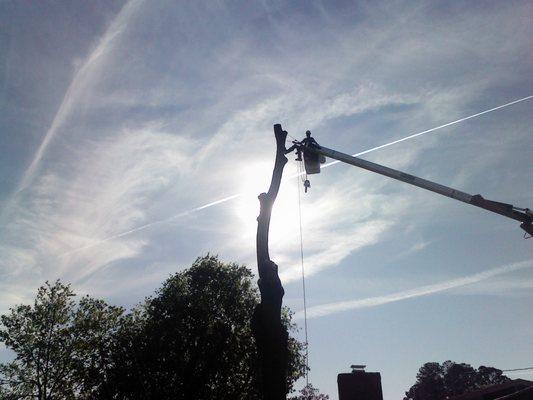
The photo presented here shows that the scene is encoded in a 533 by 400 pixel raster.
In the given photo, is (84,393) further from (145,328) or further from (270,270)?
(270,270)

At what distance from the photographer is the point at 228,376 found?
28078 mm

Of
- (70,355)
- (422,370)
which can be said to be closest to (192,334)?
(70,355)

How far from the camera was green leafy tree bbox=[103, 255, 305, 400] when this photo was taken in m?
27.0

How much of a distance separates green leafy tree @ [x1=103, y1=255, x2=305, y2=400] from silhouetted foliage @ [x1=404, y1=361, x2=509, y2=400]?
8718cm

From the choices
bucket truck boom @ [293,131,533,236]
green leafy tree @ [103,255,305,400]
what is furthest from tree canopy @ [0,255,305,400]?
bucket truck boom @ [293,131,533,236]

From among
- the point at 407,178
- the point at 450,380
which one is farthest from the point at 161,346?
the point at 450,380

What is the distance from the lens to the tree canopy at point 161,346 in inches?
1066

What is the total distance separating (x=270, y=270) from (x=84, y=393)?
2892 cm

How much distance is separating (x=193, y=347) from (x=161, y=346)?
89.2 inches

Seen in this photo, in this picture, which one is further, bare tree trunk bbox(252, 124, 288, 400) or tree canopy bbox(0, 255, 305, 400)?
tree canopy bbox(0, 255, 305, 400)

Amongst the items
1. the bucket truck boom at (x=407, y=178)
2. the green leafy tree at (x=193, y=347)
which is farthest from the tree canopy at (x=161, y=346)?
the bucket truck boom at (x=407, y=178)

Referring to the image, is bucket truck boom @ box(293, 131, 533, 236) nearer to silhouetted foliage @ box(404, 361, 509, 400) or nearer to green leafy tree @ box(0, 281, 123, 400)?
green leafy tree @ box(0, 281, 123, 400)

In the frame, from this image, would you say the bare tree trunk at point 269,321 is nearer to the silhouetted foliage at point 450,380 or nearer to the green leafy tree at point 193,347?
the green leafy tree at point 193,347

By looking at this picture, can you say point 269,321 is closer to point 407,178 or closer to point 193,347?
point 407,178
